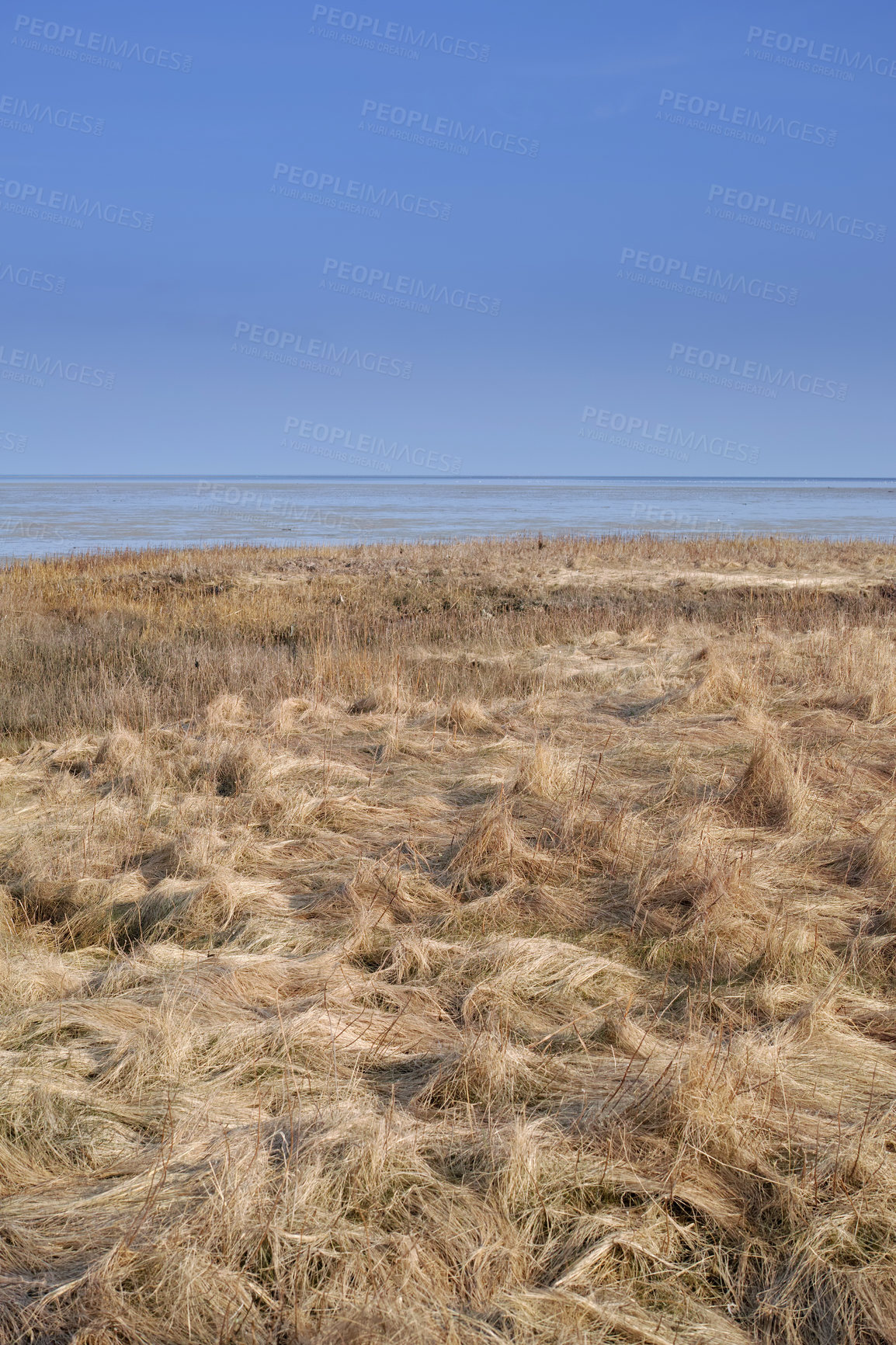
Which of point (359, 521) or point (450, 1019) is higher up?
point (359, 521)

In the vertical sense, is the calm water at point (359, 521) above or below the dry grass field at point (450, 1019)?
above

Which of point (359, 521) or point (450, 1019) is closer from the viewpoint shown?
point (450, 1019)

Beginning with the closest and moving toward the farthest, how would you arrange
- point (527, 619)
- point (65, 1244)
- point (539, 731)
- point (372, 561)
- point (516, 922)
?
point (65, 1244)
point (516, 922)
point (539, 731)
point (527, 619)
point (372, 561)

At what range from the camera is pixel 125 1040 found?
119 inches

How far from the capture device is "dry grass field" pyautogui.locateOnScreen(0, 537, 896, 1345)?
7.03ft

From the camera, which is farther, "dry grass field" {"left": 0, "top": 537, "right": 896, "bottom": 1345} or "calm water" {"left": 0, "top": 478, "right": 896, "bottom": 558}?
"calm water" {"left": 0, "top": 478, "right": 896, "bottom": 558}

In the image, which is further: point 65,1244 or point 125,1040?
point 125,1040

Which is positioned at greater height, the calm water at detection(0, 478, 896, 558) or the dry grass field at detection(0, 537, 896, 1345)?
the calm water at detection(0, 478, 896, 558)

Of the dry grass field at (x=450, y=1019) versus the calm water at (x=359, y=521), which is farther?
the calm water at (x=359, y=521)

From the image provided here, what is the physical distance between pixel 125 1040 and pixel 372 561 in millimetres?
16619

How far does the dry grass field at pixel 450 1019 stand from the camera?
7.03 feet

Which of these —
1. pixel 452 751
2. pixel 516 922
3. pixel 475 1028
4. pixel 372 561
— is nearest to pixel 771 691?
pixel 452 751

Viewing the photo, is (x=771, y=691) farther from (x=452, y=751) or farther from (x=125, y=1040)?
(x=125, y=1040)

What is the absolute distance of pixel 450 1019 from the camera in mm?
3330
